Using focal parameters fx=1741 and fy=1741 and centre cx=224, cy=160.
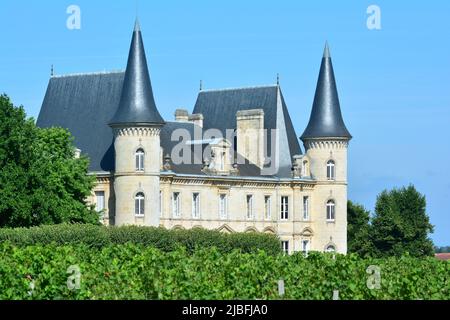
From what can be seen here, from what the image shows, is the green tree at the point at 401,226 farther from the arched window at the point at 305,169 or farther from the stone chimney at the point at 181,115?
the stone chimney at the point at 181,115

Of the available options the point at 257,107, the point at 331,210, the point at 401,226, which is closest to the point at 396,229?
the point at 401,226

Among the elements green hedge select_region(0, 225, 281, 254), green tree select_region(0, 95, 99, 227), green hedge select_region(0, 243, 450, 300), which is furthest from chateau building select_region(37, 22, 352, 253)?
green hedge select_region(0, 243, 450, 300)

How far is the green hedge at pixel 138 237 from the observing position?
76062 mm

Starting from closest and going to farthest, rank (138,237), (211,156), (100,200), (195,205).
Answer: (138,237) → (100,200) → (195,205) → (211,156)

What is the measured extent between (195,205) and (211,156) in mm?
3313

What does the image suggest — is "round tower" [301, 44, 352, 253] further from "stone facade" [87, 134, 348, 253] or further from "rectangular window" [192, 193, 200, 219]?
"rectangular window" [192, 193, 200, 219]

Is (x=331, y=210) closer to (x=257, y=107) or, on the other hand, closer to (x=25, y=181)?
(x=257, y=107)

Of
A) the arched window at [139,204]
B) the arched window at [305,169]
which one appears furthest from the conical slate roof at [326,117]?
the arched window at [139,204]

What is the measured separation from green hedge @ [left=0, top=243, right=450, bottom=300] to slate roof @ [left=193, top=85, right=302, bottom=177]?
169ft

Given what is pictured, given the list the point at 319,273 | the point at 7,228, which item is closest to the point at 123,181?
the point at 7,228

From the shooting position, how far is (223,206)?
104188mm

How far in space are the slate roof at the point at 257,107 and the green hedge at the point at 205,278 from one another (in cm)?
5149

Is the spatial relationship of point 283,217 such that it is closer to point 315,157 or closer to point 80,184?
point 315,157

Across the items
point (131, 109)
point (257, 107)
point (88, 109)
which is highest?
point (257, 107)
